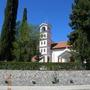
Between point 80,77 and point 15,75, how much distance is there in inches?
322

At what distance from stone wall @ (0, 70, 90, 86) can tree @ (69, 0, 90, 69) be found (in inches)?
99.3

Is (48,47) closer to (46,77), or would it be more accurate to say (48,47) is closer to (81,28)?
(81,28)

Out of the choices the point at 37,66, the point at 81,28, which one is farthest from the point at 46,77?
the point at 81,28

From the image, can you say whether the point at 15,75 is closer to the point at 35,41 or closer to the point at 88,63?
the point at 88,63

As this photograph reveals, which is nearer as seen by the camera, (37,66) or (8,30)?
(37,66)

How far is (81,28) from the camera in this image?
41.8 metres

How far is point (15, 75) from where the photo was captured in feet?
126

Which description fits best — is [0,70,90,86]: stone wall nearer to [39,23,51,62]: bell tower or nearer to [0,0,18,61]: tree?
[0,0,18,61]: tree

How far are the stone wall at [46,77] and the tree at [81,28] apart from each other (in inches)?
99.3

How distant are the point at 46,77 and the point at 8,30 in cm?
1173

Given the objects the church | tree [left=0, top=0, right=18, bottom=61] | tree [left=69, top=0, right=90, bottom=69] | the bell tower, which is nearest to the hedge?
tree [left=69, top=0, right=90, bottom=69]

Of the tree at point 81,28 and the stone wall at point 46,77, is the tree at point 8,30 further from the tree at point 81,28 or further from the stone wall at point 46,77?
the tree at point 81,28

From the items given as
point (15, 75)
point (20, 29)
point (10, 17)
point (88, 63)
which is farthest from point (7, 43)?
point (20, 29)

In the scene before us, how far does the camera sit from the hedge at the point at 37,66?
129ft
